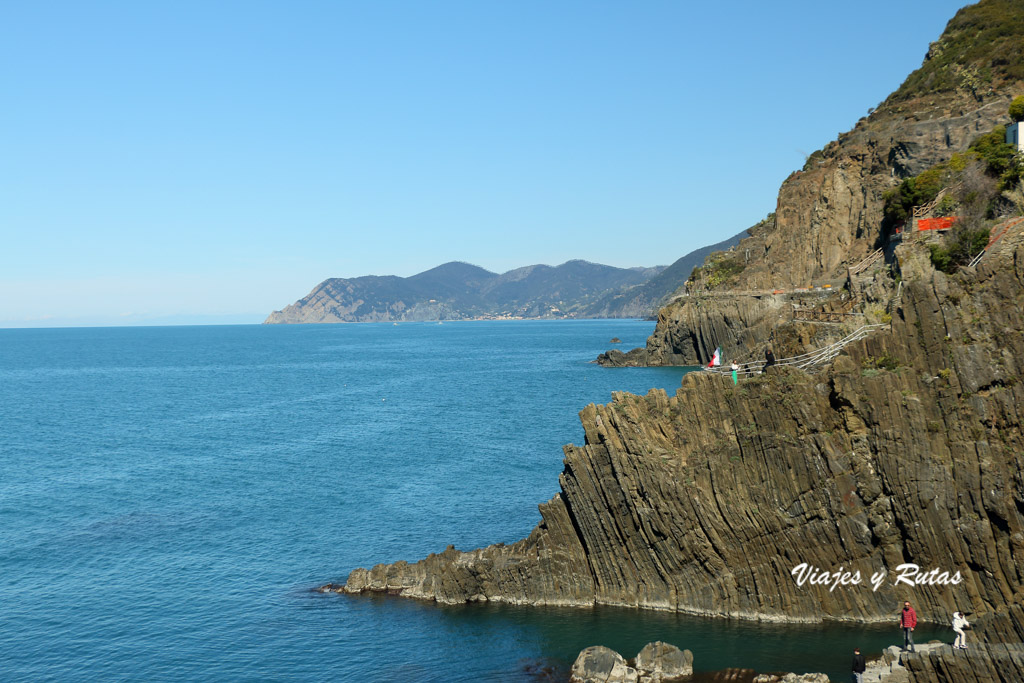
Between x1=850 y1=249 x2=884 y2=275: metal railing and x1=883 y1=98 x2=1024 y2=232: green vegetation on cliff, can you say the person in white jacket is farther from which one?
x1=850 y1=249 x2=884 y2=275: metal railing

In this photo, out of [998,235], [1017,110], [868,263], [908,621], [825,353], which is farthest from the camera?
[868,263]

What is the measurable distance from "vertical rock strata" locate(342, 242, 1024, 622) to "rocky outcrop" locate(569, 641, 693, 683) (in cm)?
572

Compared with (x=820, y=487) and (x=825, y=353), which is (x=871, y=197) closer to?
(x=825, y=353)

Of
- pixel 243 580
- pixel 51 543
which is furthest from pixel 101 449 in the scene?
pixel 243 580

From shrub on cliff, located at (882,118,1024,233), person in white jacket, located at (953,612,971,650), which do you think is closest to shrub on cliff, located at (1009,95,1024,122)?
shrub on cliff, located at (882,118,1024,233)

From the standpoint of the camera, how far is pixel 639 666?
31.2m

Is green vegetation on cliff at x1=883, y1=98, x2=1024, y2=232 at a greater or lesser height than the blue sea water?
greater

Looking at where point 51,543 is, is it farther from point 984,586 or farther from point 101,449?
point 984,586

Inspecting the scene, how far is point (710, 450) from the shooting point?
37375mm

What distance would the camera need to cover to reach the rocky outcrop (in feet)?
101

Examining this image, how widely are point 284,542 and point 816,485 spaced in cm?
2998

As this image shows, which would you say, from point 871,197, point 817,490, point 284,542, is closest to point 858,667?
point 817,490

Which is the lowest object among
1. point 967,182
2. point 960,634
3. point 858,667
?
point 858,667

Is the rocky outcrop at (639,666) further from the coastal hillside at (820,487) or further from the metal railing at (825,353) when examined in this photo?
the metal railing at (825,353)
